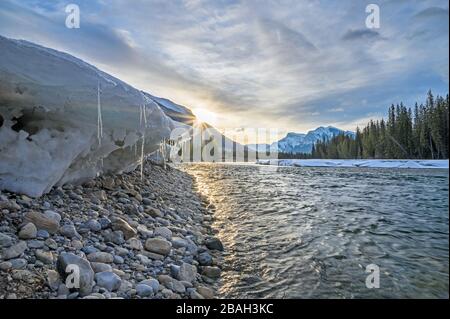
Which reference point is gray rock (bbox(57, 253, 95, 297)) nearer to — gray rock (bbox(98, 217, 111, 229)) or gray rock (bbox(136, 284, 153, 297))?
gray rock (bbox(136, 284, 153, 297))

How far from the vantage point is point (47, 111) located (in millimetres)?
5844

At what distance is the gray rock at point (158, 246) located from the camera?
554cm

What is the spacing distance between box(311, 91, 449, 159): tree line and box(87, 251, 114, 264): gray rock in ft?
16.2

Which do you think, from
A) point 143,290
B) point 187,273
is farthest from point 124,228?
point 143,290

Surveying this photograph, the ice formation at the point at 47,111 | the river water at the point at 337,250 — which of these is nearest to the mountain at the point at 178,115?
the ice formation at the point at 47,111

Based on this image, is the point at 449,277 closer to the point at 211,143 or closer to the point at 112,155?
the point at 112,155

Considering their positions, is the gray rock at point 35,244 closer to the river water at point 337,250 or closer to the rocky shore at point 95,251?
the rocky shore at point 95,251

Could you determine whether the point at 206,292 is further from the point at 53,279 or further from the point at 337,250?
the point at 337,250

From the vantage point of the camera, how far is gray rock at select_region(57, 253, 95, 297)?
3553 mm

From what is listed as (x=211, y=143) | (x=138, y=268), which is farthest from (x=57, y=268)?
(x=211, y=143)

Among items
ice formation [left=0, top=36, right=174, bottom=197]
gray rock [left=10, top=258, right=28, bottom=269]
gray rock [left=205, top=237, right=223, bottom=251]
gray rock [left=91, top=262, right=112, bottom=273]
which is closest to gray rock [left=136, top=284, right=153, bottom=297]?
gray rock [left=91, top=262, right=112, bottom=273]

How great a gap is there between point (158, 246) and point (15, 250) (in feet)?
8.10

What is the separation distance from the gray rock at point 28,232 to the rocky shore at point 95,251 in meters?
0.01
